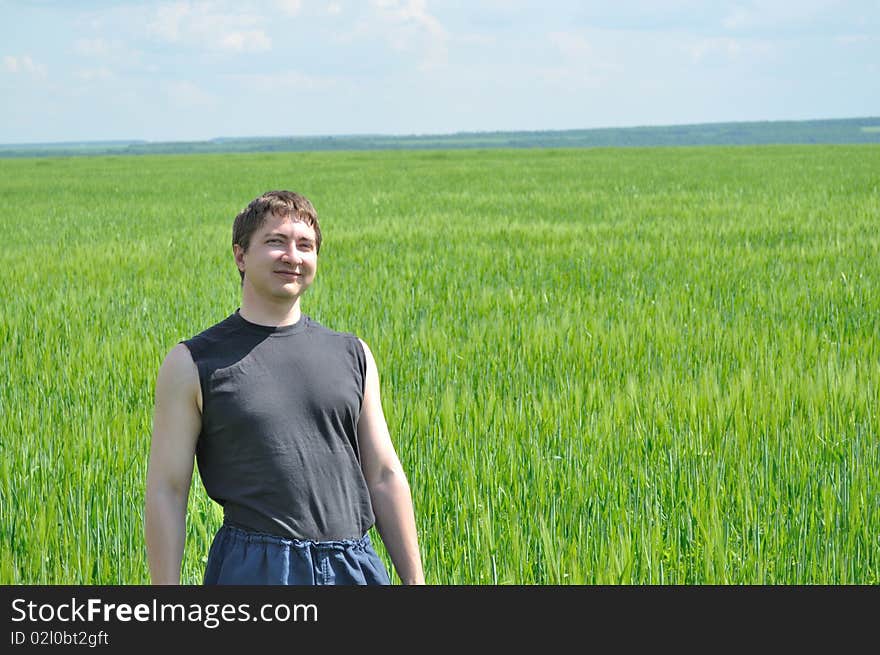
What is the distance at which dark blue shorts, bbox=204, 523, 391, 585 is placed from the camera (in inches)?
81.7

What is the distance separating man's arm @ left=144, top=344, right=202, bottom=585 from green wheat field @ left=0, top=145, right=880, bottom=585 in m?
1.02

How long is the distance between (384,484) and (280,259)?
55 cm

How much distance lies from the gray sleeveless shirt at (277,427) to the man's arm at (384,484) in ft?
0.25

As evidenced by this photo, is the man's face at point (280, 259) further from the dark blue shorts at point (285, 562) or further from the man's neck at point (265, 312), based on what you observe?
the dark blue shorts at point (285, 562)

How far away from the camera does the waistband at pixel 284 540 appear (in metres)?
2.10

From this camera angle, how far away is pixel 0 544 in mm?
3326

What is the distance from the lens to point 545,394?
15.3 feet

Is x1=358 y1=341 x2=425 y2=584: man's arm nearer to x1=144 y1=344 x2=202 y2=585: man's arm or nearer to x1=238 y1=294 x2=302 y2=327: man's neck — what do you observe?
x1=238 y1=294 x2=302 y2=327: man's neck

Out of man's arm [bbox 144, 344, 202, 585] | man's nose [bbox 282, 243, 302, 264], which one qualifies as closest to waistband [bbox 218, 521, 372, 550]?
man's arm [bbox 144, 344, 202, 585]

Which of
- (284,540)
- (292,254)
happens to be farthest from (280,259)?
(284,540)

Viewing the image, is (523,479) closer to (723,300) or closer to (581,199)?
(723,300)

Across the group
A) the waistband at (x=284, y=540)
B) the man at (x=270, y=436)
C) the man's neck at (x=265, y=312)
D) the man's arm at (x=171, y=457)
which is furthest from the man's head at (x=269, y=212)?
the waistband at (x=284, y=540)

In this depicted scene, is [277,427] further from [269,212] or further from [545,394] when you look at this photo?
[545,394]

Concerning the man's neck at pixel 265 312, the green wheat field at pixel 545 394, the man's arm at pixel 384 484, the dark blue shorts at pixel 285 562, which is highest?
the man's neck at pixel 265 312
